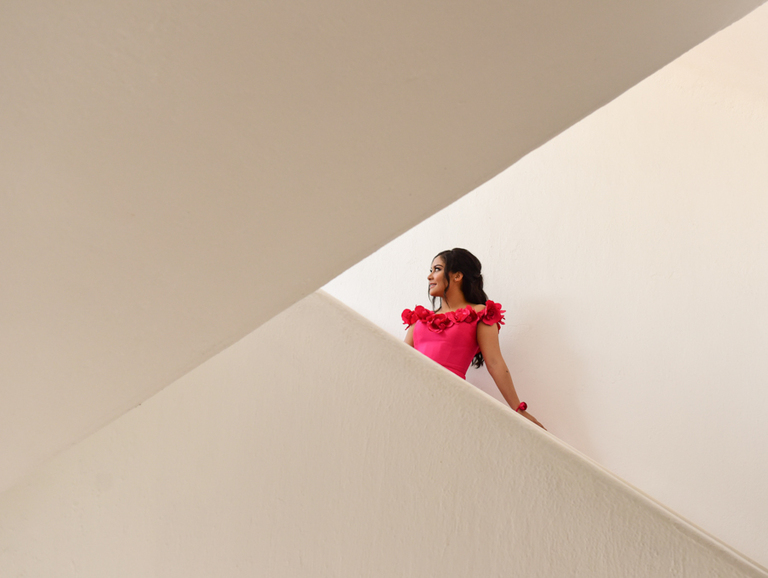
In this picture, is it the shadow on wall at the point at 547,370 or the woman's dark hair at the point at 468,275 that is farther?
the woman's dark hair at the point at 468,275

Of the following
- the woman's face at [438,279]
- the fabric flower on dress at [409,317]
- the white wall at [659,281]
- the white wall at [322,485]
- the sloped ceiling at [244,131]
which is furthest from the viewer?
the fabric flower on dress at [409,317]

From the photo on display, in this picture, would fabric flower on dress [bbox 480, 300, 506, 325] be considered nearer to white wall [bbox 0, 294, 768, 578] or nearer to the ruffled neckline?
the ruffled neckline

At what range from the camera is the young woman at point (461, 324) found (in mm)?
2828

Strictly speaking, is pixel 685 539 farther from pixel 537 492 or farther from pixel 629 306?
pixel 629 306

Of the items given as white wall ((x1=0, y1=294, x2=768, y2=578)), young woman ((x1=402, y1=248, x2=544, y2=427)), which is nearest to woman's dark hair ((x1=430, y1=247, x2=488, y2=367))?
young woman ((x1=402, y1=248, x2=544, y2=427))

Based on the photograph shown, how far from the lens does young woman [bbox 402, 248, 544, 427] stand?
9.28 feet

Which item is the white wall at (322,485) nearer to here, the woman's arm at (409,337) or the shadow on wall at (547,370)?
the shadow on wall at (547,370)

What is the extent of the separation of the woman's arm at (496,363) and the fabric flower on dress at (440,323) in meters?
0.16

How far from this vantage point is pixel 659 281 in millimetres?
2674

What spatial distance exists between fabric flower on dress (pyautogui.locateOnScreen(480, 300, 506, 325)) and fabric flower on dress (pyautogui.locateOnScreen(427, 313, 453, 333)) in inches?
6.7

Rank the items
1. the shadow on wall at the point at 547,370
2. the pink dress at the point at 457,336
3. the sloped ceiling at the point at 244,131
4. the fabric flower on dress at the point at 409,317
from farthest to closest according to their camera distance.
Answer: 1. the fabric flower on dress at the point at 409,317
2. the pink dress at the point at 457,336
3. the shadow on wall at the point at 547,370
4. the sloped ceiling at the point at 244,131

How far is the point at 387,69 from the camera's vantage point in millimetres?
742

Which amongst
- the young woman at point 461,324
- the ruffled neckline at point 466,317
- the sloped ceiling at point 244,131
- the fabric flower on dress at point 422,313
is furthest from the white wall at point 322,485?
the fabric flower on dress at point 422,313

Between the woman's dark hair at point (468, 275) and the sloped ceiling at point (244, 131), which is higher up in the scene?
the woman's dark hair at point (468, 275)
